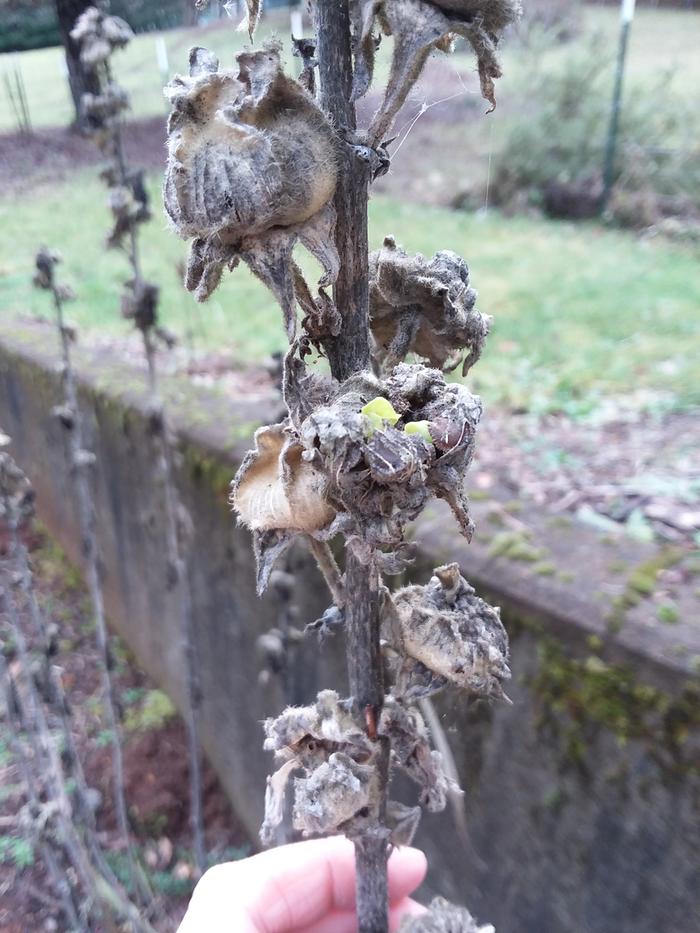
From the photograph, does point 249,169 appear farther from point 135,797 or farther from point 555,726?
point 135,797

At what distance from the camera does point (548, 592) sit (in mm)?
1340

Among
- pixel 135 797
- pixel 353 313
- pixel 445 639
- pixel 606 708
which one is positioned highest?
pixel 353 313

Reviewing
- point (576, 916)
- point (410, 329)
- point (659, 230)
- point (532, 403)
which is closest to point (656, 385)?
point (532, 403)

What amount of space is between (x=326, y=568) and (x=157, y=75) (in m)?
3.46

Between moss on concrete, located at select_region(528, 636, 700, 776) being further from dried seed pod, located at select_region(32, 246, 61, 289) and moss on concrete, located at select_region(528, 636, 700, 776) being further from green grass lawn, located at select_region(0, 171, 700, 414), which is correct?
green grass lawn, located at select_region(0, 171, 700, 414)

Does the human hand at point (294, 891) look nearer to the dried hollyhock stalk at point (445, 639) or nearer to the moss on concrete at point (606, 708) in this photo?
the moss on concrete at point (606, 708)

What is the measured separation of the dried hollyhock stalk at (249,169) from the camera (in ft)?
1.61

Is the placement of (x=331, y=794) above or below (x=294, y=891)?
above

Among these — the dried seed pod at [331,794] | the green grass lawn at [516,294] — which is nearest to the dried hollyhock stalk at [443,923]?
the dried seed pod at [331,794]

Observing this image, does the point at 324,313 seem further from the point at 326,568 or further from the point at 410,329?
the point at 326,568

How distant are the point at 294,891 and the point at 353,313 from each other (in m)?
0.91

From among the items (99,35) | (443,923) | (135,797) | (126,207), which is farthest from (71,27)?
(443,923)

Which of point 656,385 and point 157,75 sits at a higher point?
point 157,75

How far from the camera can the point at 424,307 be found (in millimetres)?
623
